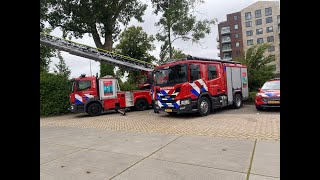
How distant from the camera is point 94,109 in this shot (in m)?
13.4

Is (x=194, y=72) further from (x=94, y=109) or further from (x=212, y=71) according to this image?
(x=94, y=109)

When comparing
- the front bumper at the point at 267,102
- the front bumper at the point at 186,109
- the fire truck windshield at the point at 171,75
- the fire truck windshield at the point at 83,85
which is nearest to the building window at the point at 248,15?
the front bumper at the point at 267,102

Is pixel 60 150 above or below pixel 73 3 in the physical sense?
below

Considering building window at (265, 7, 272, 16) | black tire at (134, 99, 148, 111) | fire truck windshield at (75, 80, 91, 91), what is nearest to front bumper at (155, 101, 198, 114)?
black tire at (134, 99, 148, 111)

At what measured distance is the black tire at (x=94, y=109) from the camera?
13275 mm

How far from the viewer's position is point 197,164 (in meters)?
4.14

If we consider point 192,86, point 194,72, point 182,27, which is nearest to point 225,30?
point 182,27

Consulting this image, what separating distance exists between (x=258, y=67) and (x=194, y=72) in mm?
10293

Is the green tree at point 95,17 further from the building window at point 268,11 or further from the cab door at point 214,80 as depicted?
the building window at point 268,11

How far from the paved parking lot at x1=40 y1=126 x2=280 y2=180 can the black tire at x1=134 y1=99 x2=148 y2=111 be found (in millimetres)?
8841

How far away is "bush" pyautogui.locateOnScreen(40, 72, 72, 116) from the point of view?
14711 millimetres
